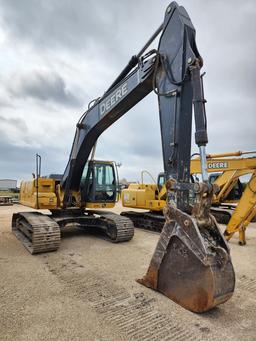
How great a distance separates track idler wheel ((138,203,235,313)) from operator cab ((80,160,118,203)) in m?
4.34

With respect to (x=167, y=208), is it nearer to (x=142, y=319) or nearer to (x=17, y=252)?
(x=142, y=319)

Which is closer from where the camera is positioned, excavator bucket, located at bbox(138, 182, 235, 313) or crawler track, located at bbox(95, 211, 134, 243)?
excavator bucket, located at bbox(138, 182, 235, 313)

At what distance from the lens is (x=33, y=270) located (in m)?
4.84

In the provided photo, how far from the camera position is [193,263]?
3.25 meters

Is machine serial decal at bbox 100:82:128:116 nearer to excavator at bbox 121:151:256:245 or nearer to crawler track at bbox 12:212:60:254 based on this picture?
crawler track at bbox 12:212:60:254

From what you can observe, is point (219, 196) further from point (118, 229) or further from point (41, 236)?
point (41, 236)

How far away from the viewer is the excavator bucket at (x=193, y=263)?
310 centimetres

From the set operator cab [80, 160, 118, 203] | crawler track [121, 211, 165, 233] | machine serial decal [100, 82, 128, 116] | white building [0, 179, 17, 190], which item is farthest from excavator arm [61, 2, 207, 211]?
white building [0, 179, 17, 190]

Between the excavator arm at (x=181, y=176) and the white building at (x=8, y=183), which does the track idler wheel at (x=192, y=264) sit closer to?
the excavator arm at (x=181, y=176)

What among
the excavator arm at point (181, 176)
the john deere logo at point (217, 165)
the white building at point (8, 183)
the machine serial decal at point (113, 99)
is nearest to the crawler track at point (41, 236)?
the excavator arm at point (181, 176)

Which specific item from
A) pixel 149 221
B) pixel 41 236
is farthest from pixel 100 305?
pixel 149 221

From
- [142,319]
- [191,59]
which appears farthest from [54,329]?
[191,59]

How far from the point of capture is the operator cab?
7.90 metres

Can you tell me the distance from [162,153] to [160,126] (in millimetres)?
459
